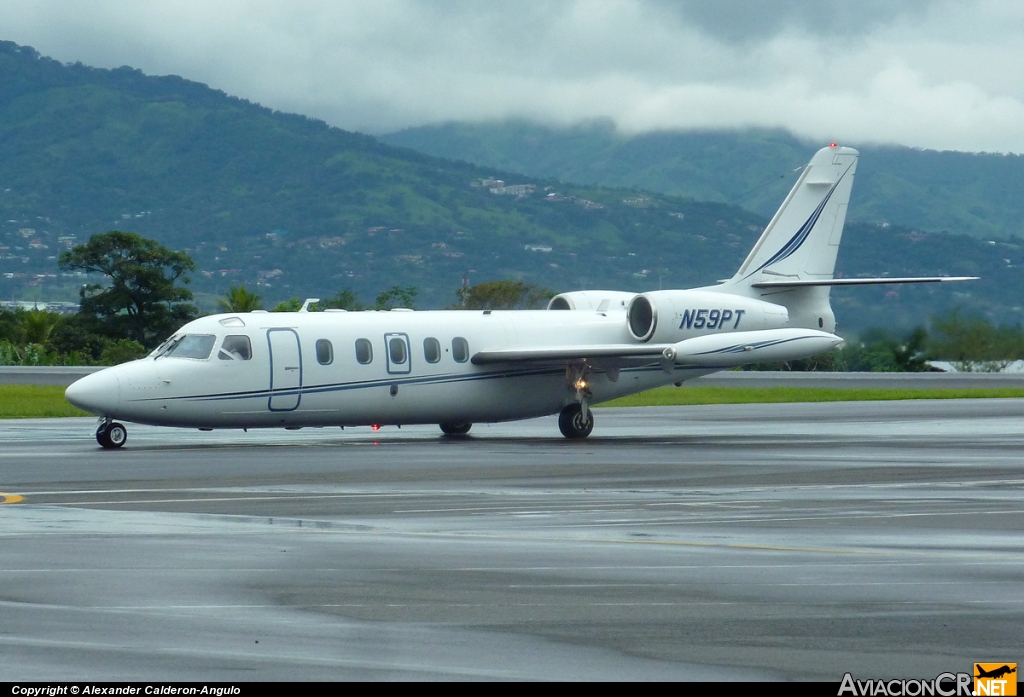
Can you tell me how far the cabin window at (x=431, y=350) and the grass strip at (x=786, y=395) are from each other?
20.5 m

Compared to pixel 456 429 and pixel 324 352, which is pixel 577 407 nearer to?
pixel 456 429

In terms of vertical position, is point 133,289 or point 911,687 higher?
point 133,289

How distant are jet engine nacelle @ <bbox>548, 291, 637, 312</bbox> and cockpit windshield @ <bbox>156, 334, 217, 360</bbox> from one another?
959 cm

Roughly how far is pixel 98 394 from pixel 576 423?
10.5 m

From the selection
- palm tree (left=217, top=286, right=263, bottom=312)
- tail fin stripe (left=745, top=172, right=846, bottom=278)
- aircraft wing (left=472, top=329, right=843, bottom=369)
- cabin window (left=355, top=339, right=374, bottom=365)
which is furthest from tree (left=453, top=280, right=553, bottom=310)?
cabin window (left=355, top=339, right=374, bottom=365)

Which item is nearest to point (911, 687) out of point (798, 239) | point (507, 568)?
point (507, 568)

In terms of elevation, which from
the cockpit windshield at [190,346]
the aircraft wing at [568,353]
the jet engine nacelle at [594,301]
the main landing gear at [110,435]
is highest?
the jet engine nacelle at [594,301]

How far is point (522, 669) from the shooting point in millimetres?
8383

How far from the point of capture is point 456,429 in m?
33.9

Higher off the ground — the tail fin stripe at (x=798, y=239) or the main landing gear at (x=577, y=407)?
the tail fin stripe at (x=798, y=239)

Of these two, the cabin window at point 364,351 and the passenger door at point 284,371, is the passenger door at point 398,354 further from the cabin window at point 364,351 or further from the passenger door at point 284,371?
the passenger door at point 284,371

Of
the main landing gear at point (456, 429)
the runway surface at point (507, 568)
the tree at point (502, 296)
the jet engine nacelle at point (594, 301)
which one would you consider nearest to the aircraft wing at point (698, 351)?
the main landing gear at point (456, 429)

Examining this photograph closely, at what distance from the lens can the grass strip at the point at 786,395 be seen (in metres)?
53.7

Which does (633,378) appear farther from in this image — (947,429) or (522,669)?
(522,669)
